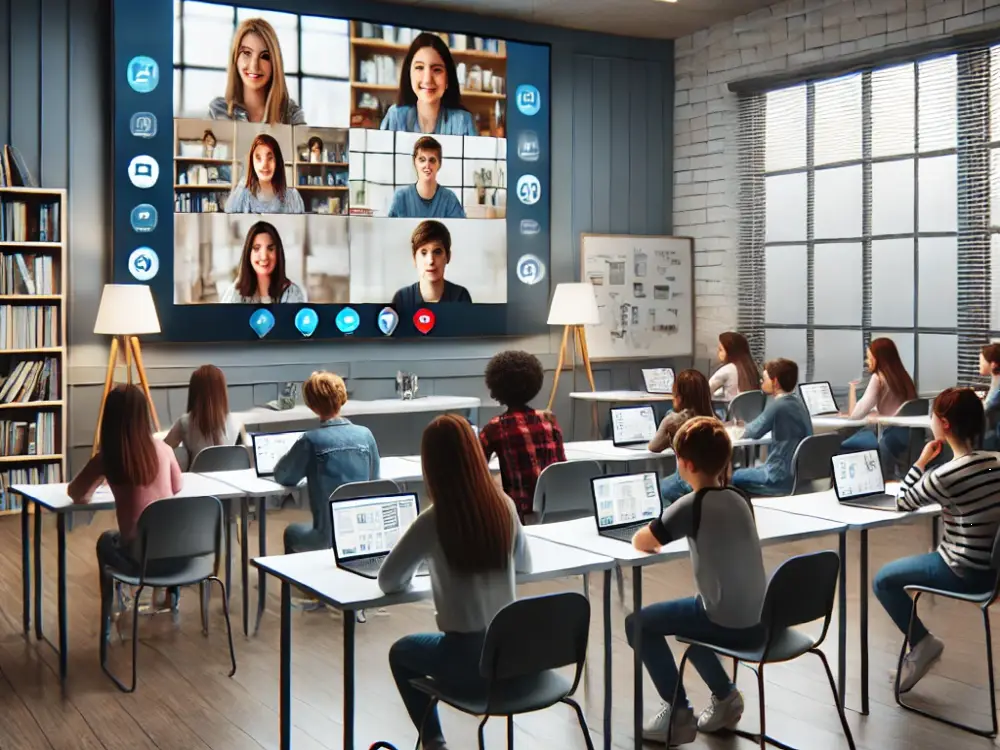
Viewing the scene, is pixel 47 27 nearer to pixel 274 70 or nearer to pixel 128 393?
pixel 274 70

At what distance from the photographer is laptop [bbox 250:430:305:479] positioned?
196 inches

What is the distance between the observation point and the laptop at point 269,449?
498cm

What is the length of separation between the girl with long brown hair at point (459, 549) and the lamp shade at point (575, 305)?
606 centimetres

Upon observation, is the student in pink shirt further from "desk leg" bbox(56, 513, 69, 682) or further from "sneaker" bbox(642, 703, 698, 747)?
"sneaker" bbox(642, 703, 698, 747)

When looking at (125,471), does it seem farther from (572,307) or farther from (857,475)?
(572,307)

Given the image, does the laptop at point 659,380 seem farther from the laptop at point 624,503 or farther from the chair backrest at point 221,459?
the laptop at point 624,503

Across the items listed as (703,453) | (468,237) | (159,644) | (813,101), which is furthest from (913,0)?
(159,644)

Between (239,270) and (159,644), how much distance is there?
397 centimetres

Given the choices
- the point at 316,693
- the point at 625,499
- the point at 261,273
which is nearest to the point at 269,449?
the point at 316,693

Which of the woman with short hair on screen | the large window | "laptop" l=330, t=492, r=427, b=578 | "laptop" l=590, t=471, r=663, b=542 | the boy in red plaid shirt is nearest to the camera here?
"laptop" l=330, t=492, r=427, b=578

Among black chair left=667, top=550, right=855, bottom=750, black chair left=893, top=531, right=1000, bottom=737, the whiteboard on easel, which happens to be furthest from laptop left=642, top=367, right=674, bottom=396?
black chair left=667, top=550, right=855, bottom=750

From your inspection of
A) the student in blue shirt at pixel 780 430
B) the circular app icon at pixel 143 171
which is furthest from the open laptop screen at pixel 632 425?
the circular app icon at pixel 143 171

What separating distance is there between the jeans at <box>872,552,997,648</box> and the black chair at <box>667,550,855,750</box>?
0.73m

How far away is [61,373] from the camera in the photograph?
724 cm
